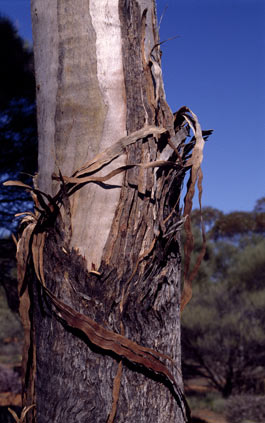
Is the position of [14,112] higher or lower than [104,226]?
higher

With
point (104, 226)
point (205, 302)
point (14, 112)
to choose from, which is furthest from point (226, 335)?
point (104, 226)

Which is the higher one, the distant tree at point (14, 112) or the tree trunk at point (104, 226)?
the distant tree at point (14, 112)

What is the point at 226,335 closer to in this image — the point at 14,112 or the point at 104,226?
the point at 14,112

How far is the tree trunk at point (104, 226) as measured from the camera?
1.04 metres

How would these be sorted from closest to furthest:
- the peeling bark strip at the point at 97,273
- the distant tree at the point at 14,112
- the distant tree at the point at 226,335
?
the peeling bark strip at the point at 97,273 < the distant tree at the point at 14,112 < the distant tree at the point at 226,335

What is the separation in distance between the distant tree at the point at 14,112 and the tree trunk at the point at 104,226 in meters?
3.80

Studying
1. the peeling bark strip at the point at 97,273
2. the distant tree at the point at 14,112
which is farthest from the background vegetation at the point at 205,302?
the peeling bark strip at the point at 97,273

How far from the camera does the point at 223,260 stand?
47.9 feet

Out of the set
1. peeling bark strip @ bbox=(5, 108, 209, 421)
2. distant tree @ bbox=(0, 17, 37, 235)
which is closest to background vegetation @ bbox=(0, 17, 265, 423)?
distant tree @ bbox=(0, 17, 37, 235)

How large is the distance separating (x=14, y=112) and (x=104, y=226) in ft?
14.6

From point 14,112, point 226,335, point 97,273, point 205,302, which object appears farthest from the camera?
point 205,302

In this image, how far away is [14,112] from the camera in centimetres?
521

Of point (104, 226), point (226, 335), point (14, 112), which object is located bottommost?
point (226, 335)

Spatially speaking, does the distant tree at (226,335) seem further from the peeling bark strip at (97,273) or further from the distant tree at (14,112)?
the peeling bark strip at (97,273)
